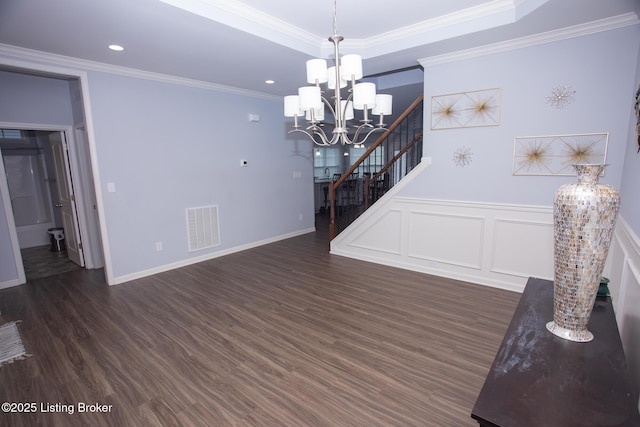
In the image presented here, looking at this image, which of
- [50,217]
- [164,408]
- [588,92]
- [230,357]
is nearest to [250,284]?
[230,357]

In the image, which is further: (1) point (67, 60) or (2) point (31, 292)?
(2) point (31, 292)

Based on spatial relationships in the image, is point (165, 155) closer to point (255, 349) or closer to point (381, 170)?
point (255, 349)

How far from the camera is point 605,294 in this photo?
1777 mm

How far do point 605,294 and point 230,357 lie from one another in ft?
8.39

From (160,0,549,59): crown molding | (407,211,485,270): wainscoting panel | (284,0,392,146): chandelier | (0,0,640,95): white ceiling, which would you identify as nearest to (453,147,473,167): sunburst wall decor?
(407,211,485,270): wainscoting panel

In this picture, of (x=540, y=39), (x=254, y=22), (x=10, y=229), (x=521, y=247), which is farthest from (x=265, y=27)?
(x=10, y=229)

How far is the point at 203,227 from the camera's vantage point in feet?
15.7

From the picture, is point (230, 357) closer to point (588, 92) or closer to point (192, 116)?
point (192, 116)

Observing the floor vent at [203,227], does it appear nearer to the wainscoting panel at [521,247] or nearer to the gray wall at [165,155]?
the gray wall at [165,155]

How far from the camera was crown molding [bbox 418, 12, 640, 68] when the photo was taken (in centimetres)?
269

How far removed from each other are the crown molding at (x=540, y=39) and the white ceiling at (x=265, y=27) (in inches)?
3.5

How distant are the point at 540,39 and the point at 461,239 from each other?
225 centimetres

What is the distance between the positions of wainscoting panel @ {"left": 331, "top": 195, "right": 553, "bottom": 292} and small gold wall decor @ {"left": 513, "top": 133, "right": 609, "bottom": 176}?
1.35ft

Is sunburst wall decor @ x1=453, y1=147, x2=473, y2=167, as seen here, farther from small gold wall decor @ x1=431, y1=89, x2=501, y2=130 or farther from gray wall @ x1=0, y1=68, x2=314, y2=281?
gray wall @ x1=0, y1=68, x2=314, y2=281
